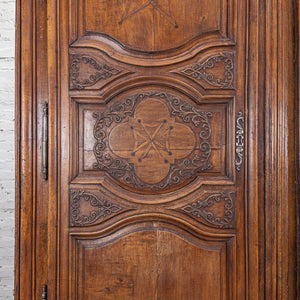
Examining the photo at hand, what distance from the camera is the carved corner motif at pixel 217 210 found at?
1088mm

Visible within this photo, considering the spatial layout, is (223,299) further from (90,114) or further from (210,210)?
(90,114)

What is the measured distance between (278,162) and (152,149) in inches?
20.0

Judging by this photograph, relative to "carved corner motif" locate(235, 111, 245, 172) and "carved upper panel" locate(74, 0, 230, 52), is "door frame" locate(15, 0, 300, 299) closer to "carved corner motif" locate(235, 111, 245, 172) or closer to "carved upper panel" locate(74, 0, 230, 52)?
"carved corner motif" locate(235, 111, 245, 172)

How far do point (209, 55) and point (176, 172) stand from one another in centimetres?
50

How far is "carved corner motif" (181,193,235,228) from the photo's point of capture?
→ 1.09 m

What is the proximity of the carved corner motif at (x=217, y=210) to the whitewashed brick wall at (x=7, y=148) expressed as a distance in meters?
0.71

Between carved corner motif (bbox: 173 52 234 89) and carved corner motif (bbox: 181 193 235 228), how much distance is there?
1.49ft

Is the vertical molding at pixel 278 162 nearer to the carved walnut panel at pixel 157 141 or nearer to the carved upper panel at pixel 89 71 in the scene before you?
the carved walnut panel at pixel 157 141

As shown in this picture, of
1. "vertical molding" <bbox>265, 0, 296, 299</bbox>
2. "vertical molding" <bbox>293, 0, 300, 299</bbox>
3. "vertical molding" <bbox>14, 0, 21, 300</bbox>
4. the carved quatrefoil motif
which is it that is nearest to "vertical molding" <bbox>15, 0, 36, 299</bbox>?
"vertical molding" <bbox>14, 0, 21, 300</bbox>

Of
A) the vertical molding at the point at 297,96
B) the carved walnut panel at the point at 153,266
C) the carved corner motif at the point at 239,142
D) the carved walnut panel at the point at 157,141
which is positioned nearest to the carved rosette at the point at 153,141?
the carved walnut panel at the point at 157,141

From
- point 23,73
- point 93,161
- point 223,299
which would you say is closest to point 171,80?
point 93,161

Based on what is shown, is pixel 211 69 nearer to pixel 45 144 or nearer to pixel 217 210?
pixel 217 210

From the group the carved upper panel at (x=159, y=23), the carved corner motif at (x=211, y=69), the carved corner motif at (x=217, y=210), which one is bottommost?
the carved corner motif at (x=217, y=210)

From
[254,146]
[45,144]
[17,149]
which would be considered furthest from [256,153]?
[17,149]
